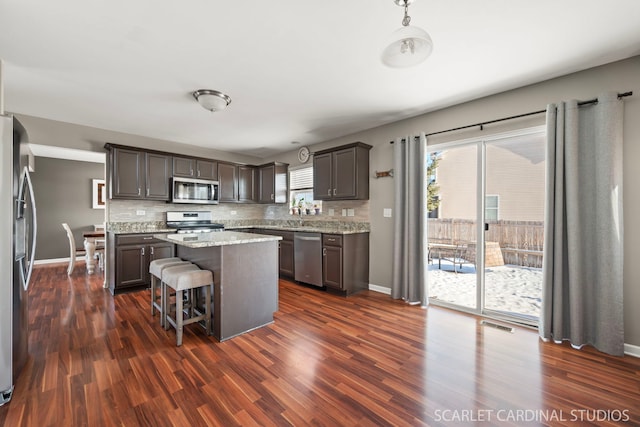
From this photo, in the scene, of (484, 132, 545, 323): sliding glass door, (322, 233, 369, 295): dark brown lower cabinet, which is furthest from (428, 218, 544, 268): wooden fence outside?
(322, 233, 369, 295): dark brown lower cabinet

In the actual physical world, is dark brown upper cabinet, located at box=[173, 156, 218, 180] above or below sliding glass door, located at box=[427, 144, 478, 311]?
above

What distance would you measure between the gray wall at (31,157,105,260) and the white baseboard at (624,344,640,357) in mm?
9021

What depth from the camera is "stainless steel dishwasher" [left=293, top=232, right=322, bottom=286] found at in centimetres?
411

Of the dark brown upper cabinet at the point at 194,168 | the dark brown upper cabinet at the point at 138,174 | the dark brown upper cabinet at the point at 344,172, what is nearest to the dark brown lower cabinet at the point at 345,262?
the dark brown upper cabinet at the point at 344,172

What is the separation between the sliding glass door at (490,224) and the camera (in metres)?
2.90

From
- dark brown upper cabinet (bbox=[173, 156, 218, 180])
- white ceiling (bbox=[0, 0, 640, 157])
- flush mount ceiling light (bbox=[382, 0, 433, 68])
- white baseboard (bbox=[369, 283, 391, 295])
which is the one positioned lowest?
white baseboard (bbox=[369, 283, 391, 295])

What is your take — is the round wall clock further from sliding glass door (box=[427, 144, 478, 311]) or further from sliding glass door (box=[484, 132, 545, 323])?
sliding glass door (box=[484, 132, 545, 323])

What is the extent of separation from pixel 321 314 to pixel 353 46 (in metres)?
2.70

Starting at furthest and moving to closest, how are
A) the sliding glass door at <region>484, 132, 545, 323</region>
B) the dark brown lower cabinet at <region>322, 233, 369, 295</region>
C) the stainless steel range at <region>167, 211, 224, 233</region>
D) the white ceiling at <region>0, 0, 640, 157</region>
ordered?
1. the stainless steel range at <region>167, 211, 224, 233</region>
2. the dark brown lower cabinet at <region>322, 233, 369, 295</region>
3. the sliding glass door at <region>484, 132, 545, 323</region>
4. the white ceiling at <region>0, 0, 640, 157</region>

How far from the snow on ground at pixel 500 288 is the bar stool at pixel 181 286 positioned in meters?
2.75

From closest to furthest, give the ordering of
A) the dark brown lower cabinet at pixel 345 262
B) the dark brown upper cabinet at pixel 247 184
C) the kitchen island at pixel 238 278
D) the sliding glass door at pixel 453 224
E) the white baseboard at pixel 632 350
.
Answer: the white baseboard at pixel 632 350 < the kitchen island at pixel 238 278 < the sliding glass door at pixel 453 224 < the dark brown lower cabinet at pixel 345 262 < the dark brown upper cabinet at pixel 247 184

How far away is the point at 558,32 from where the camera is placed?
1966 mm

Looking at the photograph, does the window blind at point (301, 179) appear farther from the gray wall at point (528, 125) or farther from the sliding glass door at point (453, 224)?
the sliding glass door at point (453, 224)

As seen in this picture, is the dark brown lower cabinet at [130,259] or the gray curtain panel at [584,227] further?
the dark brown lower cabinet at [130,259]
